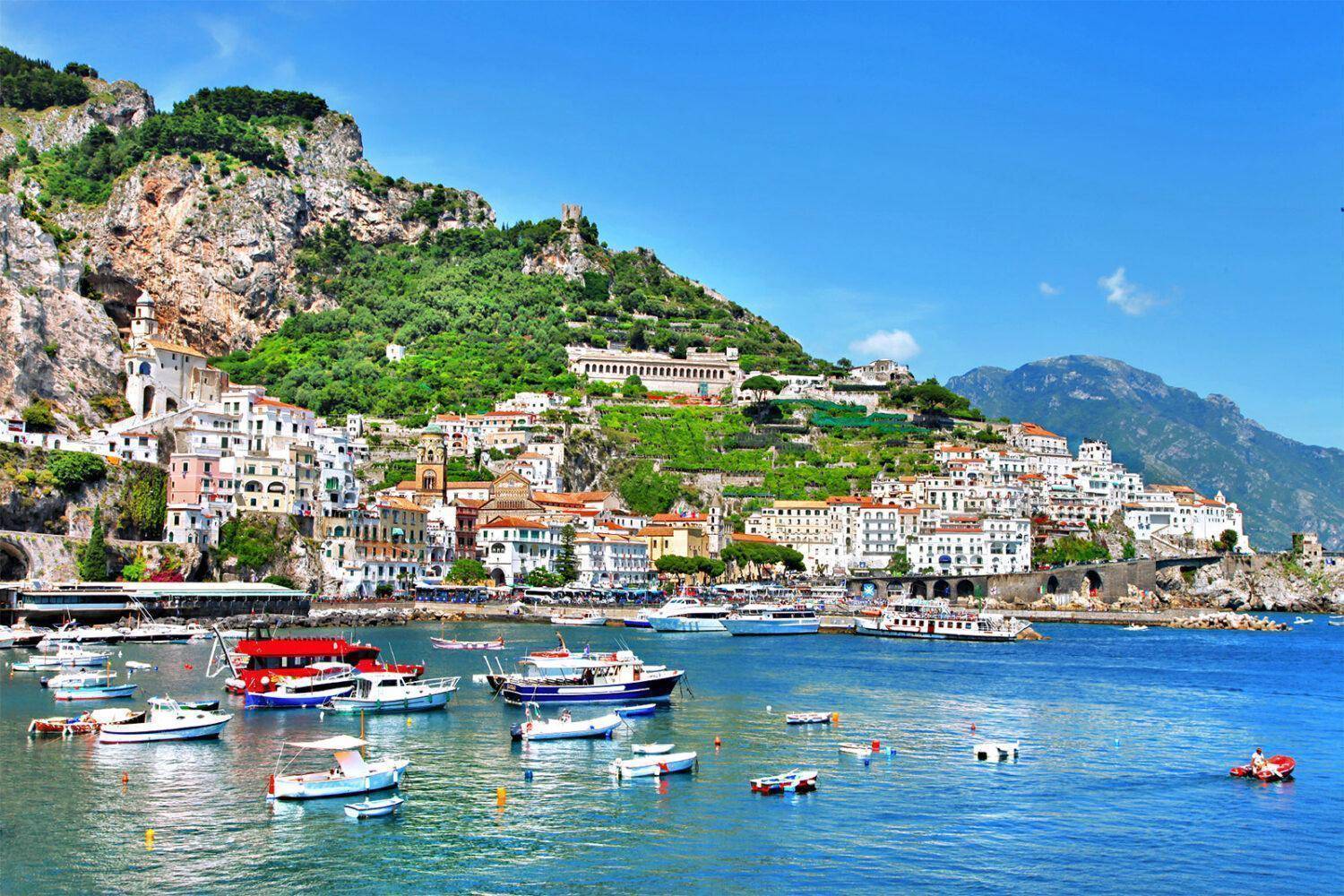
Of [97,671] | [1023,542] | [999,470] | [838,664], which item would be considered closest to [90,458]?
[97,671]

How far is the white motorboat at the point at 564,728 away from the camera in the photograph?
33.9 meters

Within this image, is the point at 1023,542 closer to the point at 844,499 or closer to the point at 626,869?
the point at 844,499

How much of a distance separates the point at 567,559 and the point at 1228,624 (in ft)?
Result: 162

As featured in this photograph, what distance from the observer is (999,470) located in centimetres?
11938

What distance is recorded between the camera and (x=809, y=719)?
37.7 metres

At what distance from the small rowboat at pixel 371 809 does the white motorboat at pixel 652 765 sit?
5.92 m

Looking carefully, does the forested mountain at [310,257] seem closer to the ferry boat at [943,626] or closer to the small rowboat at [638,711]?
the ferry boat at [943,626]

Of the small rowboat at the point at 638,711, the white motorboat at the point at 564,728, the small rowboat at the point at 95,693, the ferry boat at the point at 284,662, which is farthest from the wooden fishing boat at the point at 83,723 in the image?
the small rowboat at the point at 638,711

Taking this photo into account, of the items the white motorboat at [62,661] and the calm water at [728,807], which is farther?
the white motorboat at [62,661]

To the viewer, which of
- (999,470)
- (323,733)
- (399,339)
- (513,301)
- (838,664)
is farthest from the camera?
(513,301)

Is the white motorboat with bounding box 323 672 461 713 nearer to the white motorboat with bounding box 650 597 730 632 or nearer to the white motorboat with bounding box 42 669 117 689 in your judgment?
the white motorboat with bounding box 42 669 117 689

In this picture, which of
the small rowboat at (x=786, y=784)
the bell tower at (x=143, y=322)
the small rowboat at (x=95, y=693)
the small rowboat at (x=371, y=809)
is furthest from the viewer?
the bell tower at (x=143, y=322)

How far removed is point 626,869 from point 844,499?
8587cm

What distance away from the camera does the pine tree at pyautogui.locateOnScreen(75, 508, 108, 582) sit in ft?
216
